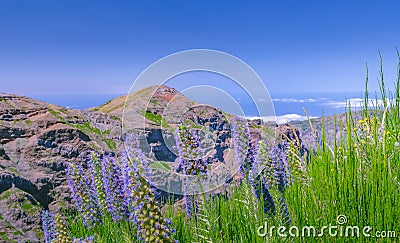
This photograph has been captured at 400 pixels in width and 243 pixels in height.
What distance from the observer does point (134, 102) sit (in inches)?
218

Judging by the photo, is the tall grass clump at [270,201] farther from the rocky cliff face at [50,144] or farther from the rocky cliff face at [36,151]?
the rocky cliff face at [36,151]

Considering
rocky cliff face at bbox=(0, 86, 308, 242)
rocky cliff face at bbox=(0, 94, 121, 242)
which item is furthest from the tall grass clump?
rocky cliff face at bbox=(0, 94, 121, 242)

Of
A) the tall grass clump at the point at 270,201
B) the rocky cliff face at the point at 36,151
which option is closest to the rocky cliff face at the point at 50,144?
the rocky cliff face at the point at 36,151

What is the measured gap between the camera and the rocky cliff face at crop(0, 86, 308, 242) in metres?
5.54

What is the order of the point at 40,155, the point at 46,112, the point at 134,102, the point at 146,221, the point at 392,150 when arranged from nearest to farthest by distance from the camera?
the point at 146,221 → the point at 392,150 → the point at 134,102 → the point at 40,155 → the point at 46,112

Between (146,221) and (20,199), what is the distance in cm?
454

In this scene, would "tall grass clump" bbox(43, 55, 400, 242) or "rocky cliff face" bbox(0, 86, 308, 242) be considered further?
"rocky cliff face" bbox(0, 86, 308, 242)

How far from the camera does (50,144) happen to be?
7527mm

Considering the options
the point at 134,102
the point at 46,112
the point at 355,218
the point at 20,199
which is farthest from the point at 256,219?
the point at 46,112

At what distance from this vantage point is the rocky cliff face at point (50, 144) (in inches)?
218

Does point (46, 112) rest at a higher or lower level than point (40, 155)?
higher

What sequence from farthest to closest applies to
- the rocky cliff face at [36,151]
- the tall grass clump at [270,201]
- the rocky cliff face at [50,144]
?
the rocky cliff face at [36,151] < the rocky cliff face at [50,144] < the tall grass clump at [270,201]

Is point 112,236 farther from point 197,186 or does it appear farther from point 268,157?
point 268,157

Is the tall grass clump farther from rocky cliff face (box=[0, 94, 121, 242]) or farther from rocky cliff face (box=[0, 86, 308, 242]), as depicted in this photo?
rocky cliff face (box=[0, 94, 121, 242])
